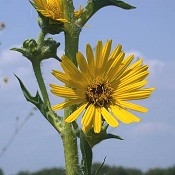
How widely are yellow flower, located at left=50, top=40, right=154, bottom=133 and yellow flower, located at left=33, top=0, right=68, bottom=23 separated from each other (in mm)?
236

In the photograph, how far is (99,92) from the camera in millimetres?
1715

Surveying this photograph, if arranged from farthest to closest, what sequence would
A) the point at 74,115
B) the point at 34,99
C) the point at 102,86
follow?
the point at 34,99
the point at 102,86
the point at 74,115

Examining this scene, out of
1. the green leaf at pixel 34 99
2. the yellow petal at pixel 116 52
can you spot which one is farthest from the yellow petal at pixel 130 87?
the green leaf at pixel 34 99

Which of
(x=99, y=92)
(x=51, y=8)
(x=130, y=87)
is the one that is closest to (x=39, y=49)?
(x=51, y=8)

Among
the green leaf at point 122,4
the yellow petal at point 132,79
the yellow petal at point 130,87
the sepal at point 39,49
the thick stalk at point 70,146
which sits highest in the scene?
the green leaf at point 122,4

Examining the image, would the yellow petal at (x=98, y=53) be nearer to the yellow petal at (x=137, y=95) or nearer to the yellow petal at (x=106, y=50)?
the yellow petal at (x=106, y=50)

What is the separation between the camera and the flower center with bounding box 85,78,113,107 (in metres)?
1.66

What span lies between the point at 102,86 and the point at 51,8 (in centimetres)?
33

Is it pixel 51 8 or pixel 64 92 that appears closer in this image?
pixel 64 92

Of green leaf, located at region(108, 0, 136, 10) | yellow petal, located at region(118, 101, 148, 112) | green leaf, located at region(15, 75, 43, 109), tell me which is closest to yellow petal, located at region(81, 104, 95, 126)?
yellow petal, located at region(118, 101, 148, 112)

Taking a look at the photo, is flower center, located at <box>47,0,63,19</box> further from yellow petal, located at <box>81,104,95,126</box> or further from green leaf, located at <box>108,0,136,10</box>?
yellow petal, located at <box>81,104,95,126</box>

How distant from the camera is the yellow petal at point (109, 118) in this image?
5.04 ft

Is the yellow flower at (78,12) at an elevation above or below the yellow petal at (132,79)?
above

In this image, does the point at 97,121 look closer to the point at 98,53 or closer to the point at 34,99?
the point at 98,53
